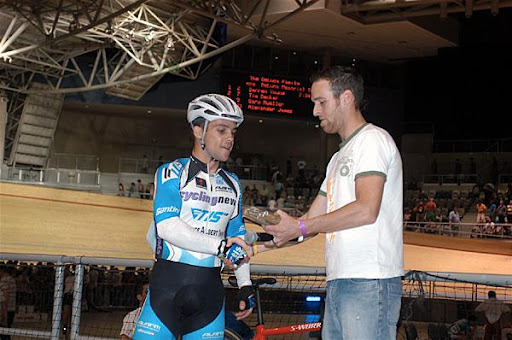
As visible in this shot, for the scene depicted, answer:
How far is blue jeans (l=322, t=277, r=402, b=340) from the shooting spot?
4203mm

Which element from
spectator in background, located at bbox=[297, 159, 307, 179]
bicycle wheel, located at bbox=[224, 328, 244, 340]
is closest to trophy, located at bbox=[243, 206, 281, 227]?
bicycle wheel, located at bbox=[224, 328, 244, 340]

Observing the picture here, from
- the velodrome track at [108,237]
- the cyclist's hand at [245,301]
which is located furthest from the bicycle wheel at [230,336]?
the velodrome track at [108,237]

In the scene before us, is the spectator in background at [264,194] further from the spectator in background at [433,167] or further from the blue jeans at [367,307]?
the blue jeans at [367,307]

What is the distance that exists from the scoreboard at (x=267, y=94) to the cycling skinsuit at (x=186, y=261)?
31.8m

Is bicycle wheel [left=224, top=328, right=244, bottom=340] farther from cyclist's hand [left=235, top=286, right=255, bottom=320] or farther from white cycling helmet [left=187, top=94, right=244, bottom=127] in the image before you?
white cycling helmet [left=187, top=94, right=244, bottom=127]

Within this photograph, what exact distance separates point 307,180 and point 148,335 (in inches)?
1292

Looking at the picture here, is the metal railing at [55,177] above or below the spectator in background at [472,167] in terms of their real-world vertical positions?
below

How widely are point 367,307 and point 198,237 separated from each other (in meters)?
1.27

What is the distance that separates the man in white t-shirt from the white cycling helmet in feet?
3.27

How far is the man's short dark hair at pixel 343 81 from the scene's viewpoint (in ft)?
14.9

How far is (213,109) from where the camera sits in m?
5.42

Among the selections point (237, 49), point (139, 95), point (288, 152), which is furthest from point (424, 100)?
point (139, 95)

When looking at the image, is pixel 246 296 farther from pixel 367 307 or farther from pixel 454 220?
pixel 454 220

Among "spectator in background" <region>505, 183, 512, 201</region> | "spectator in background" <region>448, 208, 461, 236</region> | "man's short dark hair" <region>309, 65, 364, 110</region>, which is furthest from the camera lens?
"spectator in background" <region>505, 183, 512, 201</region>
